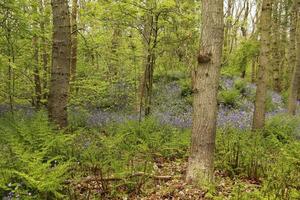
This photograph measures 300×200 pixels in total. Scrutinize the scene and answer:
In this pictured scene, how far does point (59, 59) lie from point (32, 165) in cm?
255

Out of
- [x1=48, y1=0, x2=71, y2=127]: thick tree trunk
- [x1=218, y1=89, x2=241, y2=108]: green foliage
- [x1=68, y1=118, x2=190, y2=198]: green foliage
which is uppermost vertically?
[x1=48, y1=0, x2=71, y2=127]: thick tree trunk

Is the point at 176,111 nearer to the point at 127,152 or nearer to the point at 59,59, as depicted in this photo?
the point at 127,152

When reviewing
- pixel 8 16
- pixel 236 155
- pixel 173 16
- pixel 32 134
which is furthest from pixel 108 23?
pixel 236 155

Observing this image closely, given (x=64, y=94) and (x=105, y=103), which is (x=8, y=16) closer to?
(x=64, y=94)

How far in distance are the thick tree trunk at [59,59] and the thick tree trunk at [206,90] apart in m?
2.85

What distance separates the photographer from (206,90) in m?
4.34

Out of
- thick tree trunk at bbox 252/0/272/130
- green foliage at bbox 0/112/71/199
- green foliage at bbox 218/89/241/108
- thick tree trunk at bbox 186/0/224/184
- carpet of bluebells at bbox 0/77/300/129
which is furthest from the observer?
green foliage at bbox 218/89/241/108

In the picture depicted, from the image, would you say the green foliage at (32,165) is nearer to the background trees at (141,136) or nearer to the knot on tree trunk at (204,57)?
the background trees at (141,136)

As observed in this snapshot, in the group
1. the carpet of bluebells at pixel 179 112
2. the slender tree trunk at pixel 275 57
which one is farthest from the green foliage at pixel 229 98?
the slender tree trunk at pixel 275 57

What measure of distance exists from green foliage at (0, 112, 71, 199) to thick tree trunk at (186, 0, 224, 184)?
176 cm

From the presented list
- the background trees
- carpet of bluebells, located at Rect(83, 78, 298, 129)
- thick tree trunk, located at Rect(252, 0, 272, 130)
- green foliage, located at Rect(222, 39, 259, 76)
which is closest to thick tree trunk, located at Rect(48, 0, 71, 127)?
the background trees

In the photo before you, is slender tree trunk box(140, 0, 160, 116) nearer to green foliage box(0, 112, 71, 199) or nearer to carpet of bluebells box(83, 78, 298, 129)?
carpet of bluebells box(83, 78, 298, 129)

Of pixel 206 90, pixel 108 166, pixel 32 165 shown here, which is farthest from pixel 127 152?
pixel 206 90

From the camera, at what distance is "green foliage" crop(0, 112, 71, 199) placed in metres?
3.92
